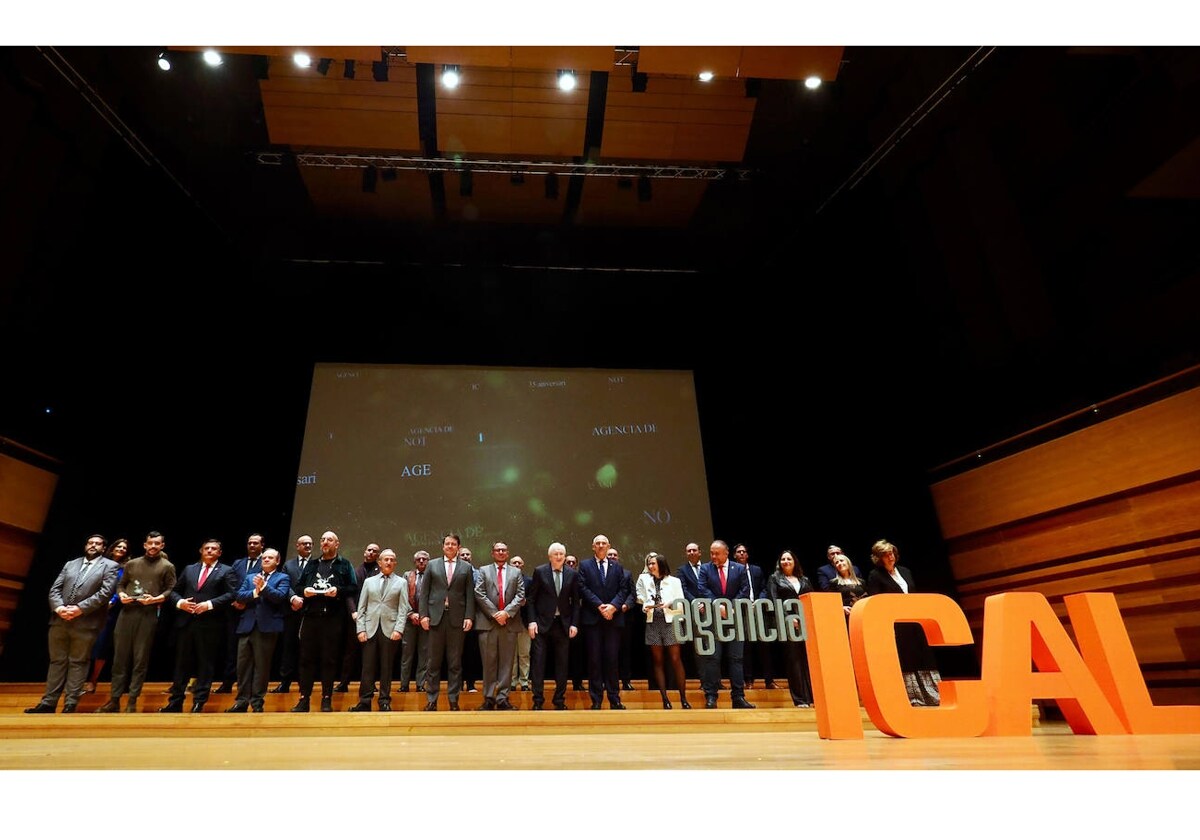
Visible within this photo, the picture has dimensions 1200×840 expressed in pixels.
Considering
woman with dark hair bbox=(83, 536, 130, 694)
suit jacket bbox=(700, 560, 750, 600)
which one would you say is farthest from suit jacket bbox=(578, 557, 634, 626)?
woman with dark hair bbox=(83, 536, 130, 694)

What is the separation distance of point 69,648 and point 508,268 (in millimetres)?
5315

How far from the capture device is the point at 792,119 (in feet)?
20.7

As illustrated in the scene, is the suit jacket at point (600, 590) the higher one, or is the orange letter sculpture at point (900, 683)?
the suit jacket at point (600, 590)

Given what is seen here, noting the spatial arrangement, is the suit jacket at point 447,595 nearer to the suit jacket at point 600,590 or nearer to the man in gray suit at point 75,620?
the suit jacket at point 600,590

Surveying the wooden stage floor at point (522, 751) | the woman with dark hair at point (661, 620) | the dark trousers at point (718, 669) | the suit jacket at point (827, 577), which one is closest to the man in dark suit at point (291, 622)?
the wooden stage floor at point (522, 751)

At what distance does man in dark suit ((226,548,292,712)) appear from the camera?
195 inches

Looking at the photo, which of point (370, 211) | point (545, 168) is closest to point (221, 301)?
point (370, 211)

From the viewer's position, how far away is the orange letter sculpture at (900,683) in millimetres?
2660

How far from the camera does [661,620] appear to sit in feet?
17.4

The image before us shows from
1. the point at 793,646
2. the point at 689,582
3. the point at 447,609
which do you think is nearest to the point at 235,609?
the point at 447,609

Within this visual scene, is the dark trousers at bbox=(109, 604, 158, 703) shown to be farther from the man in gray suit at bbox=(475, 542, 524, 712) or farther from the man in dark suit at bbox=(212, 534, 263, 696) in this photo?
the man in gray suit at bbox=(475, 542, 524, 712)

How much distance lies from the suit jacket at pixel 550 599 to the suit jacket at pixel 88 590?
306 cm

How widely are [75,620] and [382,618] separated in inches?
83.4

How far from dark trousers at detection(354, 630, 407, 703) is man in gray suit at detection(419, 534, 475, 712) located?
30 cm
